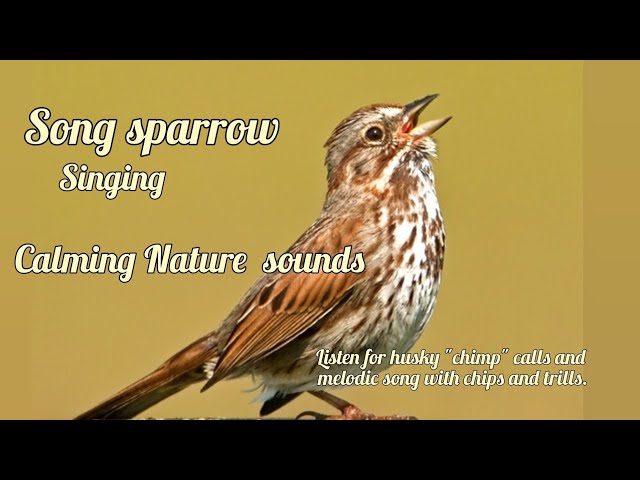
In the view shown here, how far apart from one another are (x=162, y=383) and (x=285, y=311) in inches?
40.0

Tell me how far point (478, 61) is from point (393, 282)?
221 cm

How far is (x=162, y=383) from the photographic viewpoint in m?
7.43

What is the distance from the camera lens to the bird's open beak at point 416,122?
24.8 feet

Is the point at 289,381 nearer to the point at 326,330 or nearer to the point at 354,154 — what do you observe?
the point at 326,330

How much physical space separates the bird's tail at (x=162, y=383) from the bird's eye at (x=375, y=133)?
189 cm

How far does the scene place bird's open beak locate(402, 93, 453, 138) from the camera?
297 inches

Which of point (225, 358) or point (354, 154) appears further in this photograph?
point (354, 154)

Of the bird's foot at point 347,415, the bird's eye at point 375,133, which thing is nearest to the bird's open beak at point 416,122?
the bird's eye at point 375,133

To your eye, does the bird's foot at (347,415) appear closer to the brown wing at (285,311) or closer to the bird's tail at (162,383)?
the brown wing at (285,311)

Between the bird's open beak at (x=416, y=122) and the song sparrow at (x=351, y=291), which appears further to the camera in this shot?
the bird's open beak at (x=416, y=122)

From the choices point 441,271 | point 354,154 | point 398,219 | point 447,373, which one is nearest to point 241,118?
point 354,154

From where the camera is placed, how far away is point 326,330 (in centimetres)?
741

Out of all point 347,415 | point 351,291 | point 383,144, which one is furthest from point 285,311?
point 383,144

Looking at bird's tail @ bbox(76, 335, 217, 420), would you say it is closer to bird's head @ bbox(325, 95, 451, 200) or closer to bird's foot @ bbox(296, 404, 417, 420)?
bird's foot @ bbox(296, 404, 417, 420)
